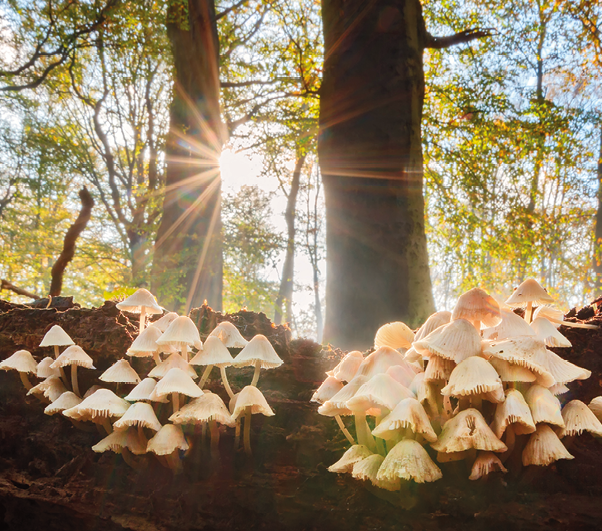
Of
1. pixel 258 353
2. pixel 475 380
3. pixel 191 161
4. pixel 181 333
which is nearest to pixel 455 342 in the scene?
pixel 475 380

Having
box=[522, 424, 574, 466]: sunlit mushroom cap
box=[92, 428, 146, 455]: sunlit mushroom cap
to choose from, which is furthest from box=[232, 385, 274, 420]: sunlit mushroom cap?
box=[522, 424, 574, 466]: sunlit mushroom cap

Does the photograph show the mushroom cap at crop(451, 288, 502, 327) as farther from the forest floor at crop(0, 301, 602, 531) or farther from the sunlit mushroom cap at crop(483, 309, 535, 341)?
the forest floor at crop(0, 301, 602, 531)

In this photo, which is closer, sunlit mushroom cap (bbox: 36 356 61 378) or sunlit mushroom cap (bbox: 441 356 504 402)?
sunlit mushroom cap (bbox: 441 356 504 402)

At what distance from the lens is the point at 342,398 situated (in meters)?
1.23

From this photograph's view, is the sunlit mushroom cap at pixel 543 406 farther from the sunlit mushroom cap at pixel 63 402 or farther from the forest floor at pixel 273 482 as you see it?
the sunlit mushroom cap at pixel 63 402

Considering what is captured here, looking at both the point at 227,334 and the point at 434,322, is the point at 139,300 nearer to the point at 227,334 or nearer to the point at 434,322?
the point at 227,334

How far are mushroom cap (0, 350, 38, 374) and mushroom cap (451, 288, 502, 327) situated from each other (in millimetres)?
1699

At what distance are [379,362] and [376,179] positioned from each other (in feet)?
9.67

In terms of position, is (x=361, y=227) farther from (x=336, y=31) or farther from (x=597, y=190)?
(x=597, y=190)

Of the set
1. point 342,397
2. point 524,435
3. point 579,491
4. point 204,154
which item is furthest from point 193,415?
point 204,154

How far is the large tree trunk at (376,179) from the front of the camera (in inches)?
155

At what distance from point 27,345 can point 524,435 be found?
7.12ft

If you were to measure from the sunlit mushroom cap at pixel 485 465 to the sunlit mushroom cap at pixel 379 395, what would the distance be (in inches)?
9.6

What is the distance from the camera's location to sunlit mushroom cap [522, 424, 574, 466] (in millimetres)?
1095
